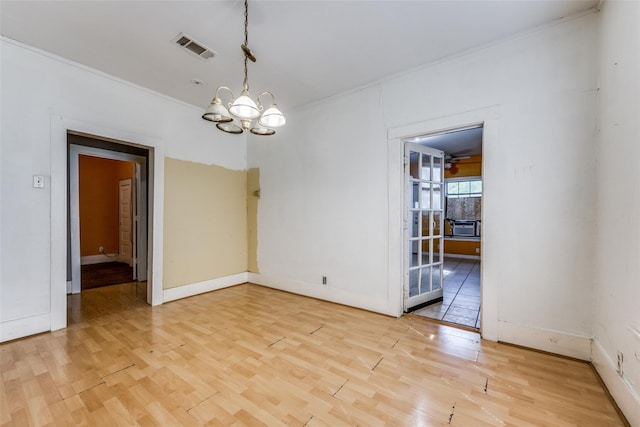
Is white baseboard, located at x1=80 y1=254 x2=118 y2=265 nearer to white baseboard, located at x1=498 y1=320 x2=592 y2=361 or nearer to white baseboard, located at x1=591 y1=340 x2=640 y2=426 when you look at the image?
white baseboard, located at x1=498 y1=320 x2=592 y2=361

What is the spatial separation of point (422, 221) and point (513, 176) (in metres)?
1.22

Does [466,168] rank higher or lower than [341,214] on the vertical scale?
higher

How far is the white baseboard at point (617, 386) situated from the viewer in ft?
4.95

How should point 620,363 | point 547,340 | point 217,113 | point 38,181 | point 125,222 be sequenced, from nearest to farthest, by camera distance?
point 620,363
point 217,113
point 547,340
point 38,181
point 125,222

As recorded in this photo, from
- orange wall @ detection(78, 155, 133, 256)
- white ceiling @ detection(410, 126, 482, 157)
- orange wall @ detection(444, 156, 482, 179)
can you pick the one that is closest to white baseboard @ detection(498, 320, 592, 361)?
white ceiling @ detection(410, 126, 482, 157)

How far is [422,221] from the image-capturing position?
11.6 ft

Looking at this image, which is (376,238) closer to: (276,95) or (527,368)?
(527,368)

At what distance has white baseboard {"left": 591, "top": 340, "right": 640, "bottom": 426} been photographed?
4.95 feet

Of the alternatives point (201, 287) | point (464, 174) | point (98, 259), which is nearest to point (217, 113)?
point (201, 287)

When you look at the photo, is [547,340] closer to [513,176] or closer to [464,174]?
[513,176]

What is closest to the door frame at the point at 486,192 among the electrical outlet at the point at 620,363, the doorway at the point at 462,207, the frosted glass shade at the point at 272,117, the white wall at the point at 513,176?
the white wall at the point at 513,176

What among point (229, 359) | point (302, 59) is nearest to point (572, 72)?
point (302, 59)

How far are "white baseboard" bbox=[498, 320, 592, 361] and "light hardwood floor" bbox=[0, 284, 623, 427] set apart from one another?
0.09 m

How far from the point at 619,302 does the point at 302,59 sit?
10.9 feet
